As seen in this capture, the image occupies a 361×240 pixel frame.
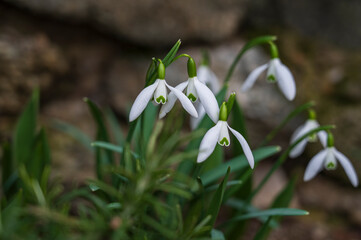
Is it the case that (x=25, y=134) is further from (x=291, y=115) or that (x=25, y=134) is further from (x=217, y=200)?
(x=291, y=115)

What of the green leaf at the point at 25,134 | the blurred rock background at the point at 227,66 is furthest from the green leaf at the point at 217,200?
the blurred rock background at the point at 227,66

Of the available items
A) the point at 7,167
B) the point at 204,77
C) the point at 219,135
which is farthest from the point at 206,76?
the point at 7,167

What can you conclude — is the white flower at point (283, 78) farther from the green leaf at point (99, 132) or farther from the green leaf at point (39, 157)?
the green leaf at point (39, 157)

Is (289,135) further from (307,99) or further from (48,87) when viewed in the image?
(48,87)

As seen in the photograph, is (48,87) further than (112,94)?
No

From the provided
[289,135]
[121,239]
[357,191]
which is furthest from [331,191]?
[121,239]

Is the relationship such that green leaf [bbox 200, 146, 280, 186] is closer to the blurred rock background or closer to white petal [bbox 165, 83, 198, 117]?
white petal [bbox 165, 83, 198, 117]
